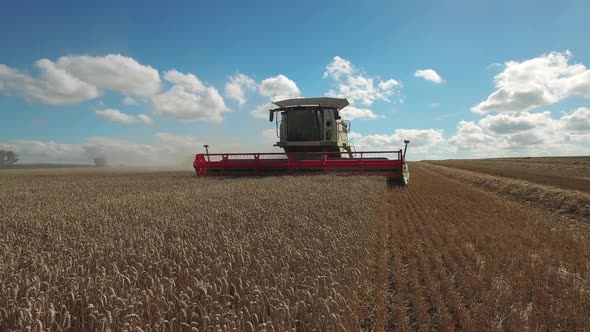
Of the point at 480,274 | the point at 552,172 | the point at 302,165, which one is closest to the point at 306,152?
the point at 302,165

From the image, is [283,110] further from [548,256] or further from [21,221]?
[548,256]

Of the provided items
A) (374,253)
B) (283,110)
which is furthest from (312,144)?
(374,253)

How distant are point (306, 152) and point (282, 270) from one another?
14.3m

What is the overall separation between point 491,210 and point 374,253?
6251mm

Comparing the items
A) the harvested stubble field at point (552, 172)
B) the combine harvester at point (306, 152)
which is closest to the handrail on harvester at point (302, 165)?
the combine harvester at point (306, 152)

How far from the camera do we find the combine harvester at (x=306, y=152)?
662 inches

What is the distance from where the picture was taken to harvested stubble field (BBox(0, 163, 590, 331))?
2912 millimetres

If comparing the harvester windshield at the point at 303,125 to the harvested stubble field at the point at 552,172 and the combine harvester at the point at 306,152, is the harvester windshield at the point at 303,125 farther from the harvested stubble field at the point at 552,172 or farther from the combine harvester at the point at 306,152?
the harvested stubble field at the point at 552,172

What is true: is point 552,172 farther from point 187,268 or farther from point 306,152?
point 187,268

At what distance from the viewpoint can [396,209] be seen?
9.93 m

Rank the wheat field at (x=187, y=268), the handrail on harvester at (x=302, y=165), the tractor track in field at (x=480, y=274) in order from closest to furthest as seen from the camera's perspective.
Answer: the wheat field at (x=187, y=268) → the tractor track in field at (x=480, y=274) → the handrail on harvester at (x=302, y=165)

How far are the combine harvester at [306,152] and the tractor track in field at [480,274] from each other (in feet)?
27.1

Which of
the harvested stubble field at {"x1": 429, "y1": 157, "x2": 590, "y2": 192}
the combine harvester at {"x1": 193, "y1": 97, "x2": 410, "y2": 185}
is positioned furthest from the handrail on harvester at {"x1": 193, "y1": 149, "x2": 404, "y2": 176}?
the harvested stubble field at {"x1": 429, "y1": 157, "x2": 590, "y2": 192}

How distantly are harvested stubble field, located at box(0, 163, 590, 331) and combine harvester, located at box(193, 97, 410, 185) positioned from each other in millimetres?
8406
